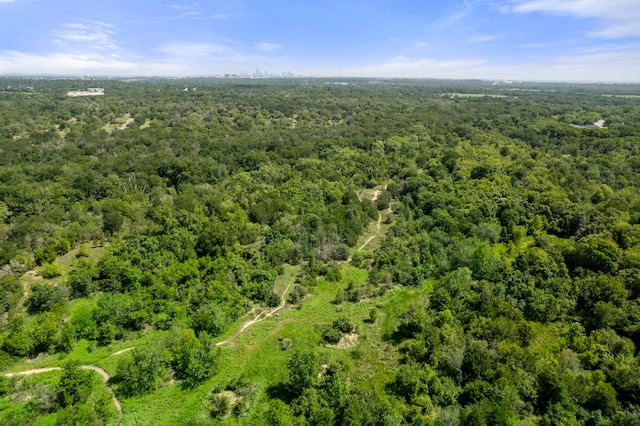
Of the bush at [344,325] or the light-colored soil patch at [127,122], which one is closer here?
the bush at [344,325]

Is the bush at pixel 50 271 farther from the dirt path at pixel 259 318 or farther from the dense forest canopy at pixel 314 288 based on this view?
the dirt path at pixel 259 318

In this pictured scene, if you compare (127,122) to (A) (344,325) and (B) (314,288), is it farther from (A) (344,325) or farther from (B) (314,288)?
(A) (344,325)

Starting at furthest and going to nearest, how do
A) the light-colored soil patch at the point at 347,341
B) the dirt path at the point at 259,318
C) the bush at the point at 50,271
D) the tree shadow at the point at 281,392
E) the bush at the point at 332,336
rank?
the bush at the point at 50,271 → the dirt path at the point at 259,318 → the bush at the point at 332,336 → the light-colored soil patch at the point at 347,341 → the tree shadow at the point at 281,392

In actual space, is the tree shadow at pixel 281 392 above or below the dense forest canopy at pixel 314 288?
below

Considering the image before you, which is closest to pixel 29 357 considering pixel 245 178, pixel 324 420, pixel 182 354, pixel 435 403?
pixel 182 354

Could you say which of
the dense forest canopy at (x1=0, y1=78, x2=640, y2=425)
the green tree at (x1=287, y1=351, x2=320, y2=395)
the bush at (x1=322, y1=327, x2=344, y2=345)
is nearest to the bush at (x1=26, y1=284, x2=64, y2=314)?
the dense forest canopy at (x1=0, y1=78, x2=640, y2=425)

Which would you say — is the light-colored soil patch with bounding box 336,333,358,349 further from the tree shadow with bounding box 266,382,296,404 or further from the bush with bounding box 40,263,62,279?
the bush with bounding box 40,263,62,279

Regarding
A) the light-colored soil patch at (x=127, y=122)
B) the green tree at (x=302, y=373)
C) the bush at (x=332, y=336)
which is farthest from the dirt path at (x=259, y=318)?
the light-colored soil patch at (x=127, y=122)

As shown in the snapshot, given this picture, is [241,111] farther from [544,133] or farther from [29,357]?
[29,357]

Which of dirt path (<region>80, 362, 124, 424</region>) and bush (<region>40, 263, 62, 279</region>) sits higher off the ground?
bush (<region>40, 263, 62, 279</region>)
